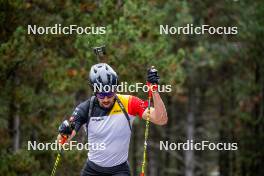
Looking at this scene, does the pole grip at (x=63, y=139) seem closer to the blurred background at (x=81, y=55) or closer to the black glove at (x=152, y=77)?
the black glove at (x=152, y=77)

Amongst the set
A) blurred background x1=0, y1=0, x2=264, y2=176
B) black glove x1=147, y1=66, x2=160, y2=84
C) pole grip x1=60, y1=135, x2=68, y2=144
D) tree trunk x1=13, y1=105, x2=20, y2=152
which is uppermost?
blurred background x1=0, y1=0, x2=264, y2=176

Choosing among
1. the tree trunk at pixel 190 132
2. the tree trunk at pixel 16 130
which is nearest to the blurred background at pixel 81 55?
the tree trunk at pixel 16 130

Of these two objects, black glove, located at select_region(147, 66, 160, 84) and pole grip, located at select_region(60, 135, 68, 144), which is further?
pole grip, located at select_region(60, 135, 68, 144)

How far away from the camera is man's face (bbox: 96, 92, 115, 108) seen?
707cm

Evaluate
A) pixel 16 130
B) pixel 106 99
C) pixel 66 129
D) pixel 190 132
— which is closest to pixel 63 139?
pixel 66 129

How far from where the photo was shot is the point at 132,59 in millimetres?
13578

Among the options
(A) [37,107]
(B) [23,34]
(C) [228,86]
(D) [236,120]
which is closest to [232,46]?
(C) [228,86]

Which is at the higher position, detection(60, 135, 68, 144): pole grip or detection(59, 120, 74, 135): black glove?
detection(59, 120, 74, 135): black glove

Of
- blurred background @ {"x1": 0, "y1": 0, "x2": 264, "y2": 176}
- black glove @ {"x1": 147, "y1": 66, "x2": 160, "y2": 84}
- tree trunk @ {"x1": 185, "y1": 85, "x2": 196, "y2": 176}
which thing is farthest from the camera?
tree trunk @ {"x1": 185, "y1": 85, "x2": 196, "y2": 176}

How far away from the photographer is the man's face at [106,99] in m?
7.07

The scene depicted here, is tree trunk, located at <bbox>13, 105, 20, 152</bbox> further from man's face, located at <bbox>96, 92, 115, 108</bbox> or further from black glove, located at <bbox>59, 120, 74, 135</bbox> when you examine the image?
man's face, located at <bbox>96, 92, 115, 108</bbox>

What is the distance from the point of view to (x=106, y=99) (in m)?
7.09

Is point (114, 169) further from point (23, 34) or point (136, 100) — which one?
point (23, 34)

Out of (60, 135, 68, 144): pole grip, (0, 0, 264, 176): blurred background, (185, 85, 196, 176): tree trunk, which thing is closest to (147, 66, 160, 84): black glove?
(60, 135, 68, 144): pole grip
